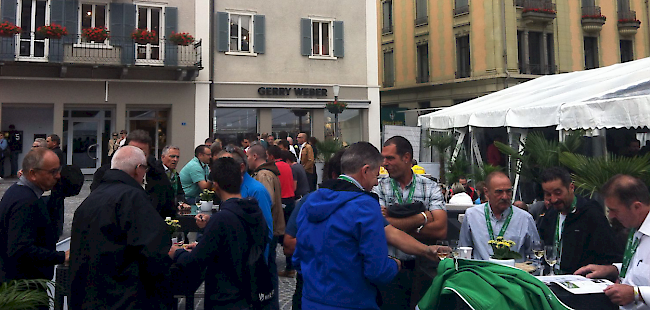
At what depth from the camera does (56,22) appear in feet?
56.1

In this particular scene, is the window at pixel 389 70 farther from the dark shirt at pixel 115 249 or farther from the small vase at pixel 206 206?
the dark shirt at pixel 115 249

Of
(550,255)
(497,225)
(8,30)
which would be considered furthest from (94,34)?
(550,255)

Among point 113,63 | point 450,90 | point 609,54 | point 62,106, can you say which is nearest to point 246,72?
point 113,63

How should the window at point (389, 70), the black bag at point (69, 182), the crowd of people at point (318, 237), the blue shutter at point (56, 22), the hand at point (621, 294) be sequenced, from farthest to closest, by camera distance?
the window at point (389, 70), the blue shutter at point (56, 22), the black bag at point (69, 182), the crowd of people at point (318, 237), the hand at point (621, 294)

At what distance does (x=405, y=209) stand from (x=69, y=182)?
9.02 feet

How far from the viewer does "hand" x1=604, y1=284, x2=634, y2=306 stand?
2.62 meters

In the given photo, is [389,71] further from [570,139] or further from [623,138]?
[570,139]

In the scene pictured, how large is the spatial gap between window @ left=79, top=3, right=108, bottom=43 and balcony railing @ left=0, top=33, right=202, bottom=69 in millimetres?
547

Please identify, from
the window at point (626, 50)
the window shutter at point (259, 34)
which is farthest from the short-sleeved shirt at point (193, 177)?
the window at point (626, 50)

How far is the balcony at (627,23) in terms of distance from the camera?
2830 centimetres

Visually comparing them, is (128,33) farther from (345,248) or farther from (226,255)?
(345,248)

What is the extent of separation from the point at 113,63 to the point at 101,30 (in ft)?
3.76

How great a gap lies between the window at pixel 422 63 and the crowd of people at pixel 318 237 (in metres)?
25.8

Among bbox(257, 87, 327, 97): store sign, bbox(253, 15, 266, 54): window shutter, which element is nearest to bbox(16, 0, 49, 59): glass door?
bbox(253, 15, 266, 54): window shutter
